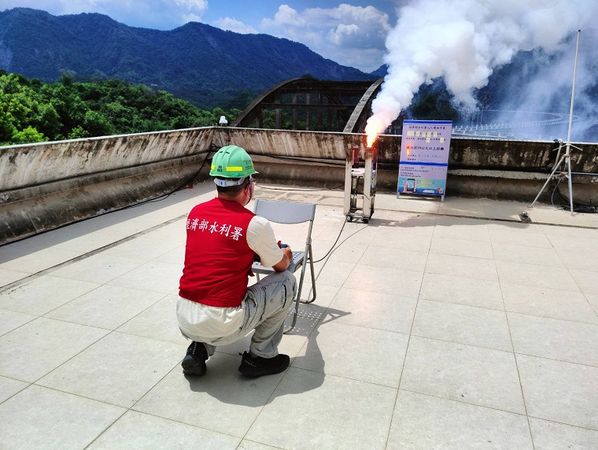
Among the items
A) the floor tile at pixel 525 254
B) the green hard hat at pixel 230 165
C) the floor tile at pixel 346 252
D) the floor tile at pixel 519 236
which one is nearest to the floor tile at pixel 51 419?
the green hard hat at pixel 230 165

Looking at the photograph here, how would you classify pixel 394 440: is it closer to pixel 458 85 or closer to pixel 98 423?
pixel 98 423

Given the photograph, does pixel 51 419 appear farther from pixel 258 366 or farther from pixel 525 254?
pixel 525 254

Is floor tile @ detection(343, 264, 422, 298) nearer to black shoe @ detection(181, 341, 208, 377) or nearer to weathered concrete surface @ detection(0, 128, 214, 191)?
black shoe @ detection(181, 341, 208, 377)

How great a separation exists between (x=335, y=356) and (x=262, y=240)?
1144 mm

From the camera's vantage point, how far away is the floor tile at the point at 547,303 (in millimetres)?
4012

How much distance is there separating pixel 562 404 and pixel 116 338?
316 centimetres

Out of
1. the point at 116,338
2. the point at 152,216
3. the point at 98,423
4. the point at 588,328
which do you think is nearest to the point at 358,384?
the point at 98,423

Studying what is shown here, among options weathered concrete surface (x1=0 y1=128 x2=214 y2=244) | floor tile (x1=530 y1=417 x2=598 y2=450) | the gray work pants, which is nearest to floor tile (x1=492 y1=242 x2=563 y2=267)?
floor tile (x1=530 y1=417 x2=598 y2=450)

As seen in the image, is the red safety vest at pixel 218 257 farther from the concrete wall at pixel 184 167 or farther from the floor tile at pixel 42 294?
the concrete wall at pixel 184 167

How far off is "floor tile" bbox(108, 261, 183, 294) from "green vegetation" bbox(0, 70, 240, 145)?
855 inches

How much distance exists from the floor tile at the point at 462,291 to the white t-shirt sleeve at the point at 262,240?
6.77ft

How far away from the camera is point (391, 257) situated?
5.45 m

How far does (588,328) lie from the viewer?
3.77m

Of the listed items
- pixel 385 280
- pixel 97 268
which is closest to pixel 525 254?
pixel 385 280
